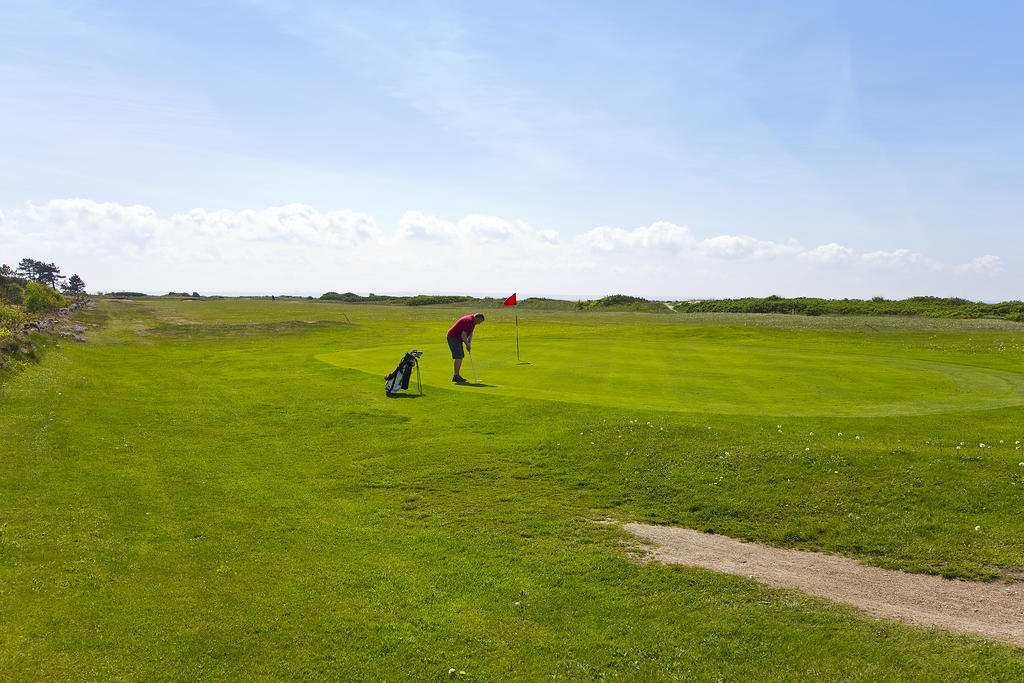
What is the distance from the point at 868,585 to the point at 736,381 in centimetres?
1172

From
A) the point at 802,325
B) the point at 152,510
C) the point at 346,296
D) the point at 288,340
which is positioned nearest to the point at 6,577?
the point at 152,510

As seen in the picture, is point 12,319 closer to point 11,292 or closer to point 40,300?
point 40,300

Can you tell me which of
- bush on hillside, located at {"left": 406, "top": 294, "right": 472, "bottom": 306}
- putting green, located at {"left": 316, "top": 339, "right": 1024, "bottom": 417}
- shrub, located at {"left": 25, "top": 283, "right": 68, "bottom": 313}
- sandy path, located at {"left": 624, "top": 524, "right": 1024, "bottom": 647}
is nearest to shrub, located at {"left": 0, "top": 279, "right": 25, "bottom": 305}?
shrub, located at {"left": 25, "top": 283, "right": 68, "bottom": 313}

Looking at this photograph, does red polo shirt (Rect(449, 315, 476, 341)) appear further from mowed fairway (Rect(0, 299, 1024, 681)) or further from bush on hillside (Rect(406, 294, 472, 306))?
bush on hillside (Rect(406, 294, 472, 306))

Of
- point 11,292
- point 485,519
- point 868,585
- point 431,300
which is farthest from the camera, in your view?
point 431,300

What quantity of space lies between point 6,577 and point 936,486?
13428 millimetres

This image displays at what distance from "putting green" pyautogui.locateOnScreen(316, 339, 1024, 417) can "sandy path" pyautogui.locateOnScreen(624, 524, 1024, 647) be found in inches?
241

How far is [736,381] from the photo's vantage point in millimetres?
18812

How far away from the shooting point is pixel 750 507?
980 centimetres

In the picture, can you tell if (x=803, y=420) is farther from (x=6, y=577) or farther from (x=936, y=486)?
(x=6, y=577)

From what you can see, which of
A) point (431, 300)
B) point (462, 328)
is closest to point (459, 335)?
point (462, 328)

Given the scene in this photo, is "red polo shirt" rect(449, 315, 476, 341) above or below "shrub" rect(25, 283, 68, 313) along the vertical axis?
below

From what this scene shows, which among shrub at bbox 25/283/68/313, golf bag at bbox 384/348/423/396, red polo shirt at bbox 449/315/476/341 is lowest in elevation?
golf bag at bbox 384/348/423/396

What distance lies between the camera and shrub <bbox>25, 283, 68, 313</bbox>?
48844mm
